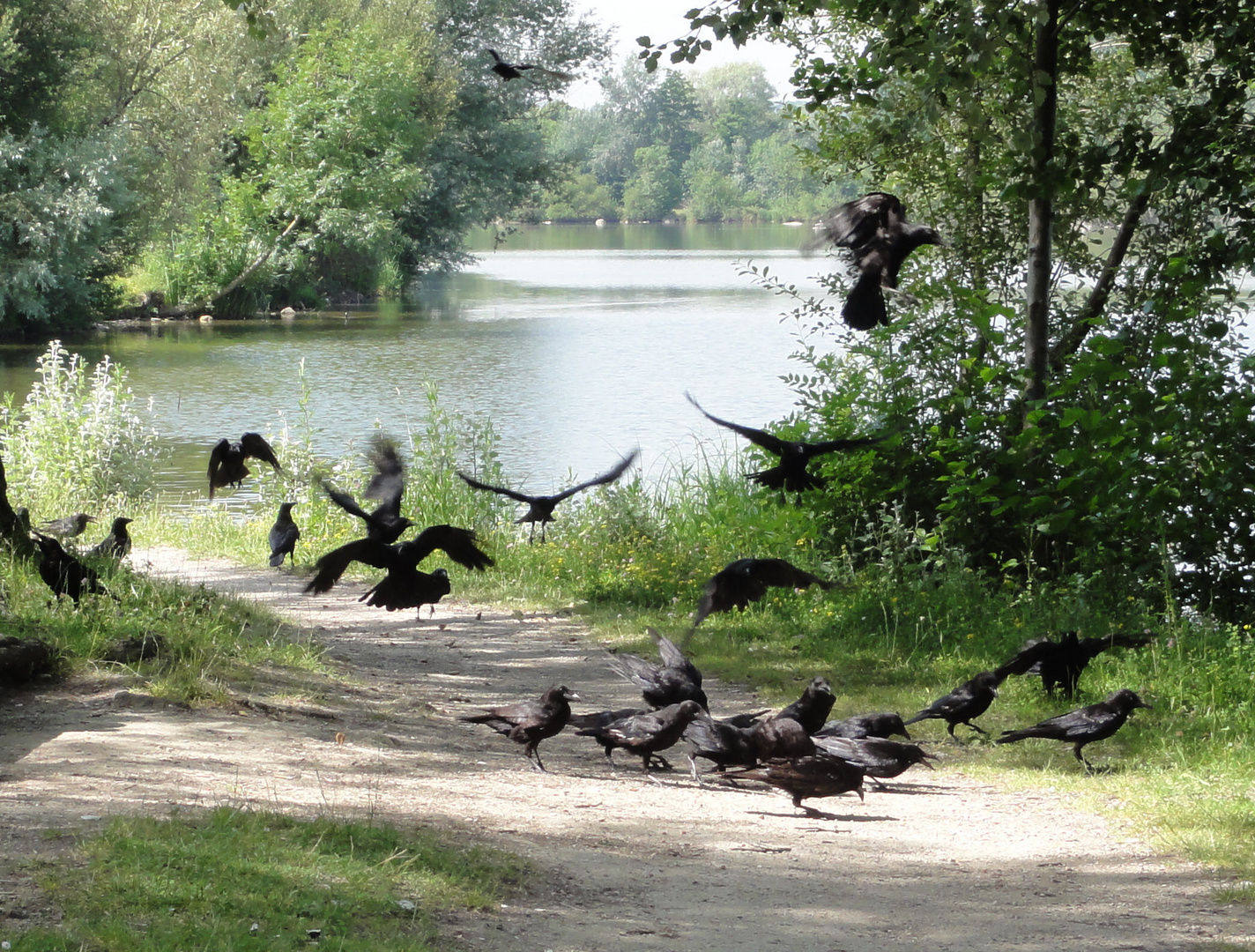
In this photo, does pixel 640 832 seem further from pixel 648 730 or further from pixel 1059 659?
pixel 1059 659

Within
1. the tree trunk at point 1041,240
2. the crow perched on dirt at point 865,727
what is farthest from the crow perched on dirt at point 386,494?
the tree trunk at point 1041,240

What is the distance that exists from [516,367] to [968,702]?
21.5 metres

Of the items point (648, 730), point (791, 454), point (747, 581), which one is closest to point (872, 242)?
point (791, 454)

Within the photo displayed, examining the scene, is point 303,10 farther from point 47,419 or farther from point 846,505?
point 846,505

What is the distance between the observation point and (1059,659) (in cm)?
674

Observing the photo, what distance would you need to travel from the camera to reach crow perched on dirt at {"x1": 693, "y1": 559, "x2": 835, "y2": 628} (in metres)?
6.73

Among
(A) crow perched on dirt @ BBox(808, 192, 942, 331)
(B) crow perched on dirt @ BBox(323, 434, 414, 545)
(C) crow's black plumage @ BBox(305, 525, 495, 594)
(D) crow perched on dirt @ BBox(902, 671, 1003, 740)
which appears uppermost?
(A) crow perched on dirt @ BBox(808, 192, 942, 331)

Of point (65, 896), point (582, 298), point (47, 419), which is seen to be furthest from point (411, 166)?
point (65, 896)

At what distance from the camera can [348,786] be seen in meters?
4.86

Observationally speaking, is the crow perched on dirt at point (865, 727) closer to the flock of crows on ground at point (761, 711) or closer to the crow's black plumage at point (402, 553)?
the flock of crows on ground at point (761, 711)

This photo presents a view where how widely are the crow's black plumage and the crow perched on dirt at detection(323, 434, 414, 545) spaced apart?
0.07 meters

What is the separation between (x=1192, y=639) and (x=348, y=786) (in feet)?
15.9

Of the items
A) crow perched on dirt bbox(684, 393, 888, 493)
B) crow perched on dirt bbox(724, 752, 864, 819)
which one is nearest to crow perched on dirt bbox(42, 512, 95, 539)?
crow perched on dirt bbox(684, 393, 888, 493)

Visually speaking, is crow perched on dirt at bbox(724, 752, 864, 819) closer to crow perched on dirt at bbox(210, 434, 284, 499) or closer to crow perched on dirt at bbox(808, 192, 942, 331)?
crow perched on dirt at bbox(808, 192, 942, 331)
